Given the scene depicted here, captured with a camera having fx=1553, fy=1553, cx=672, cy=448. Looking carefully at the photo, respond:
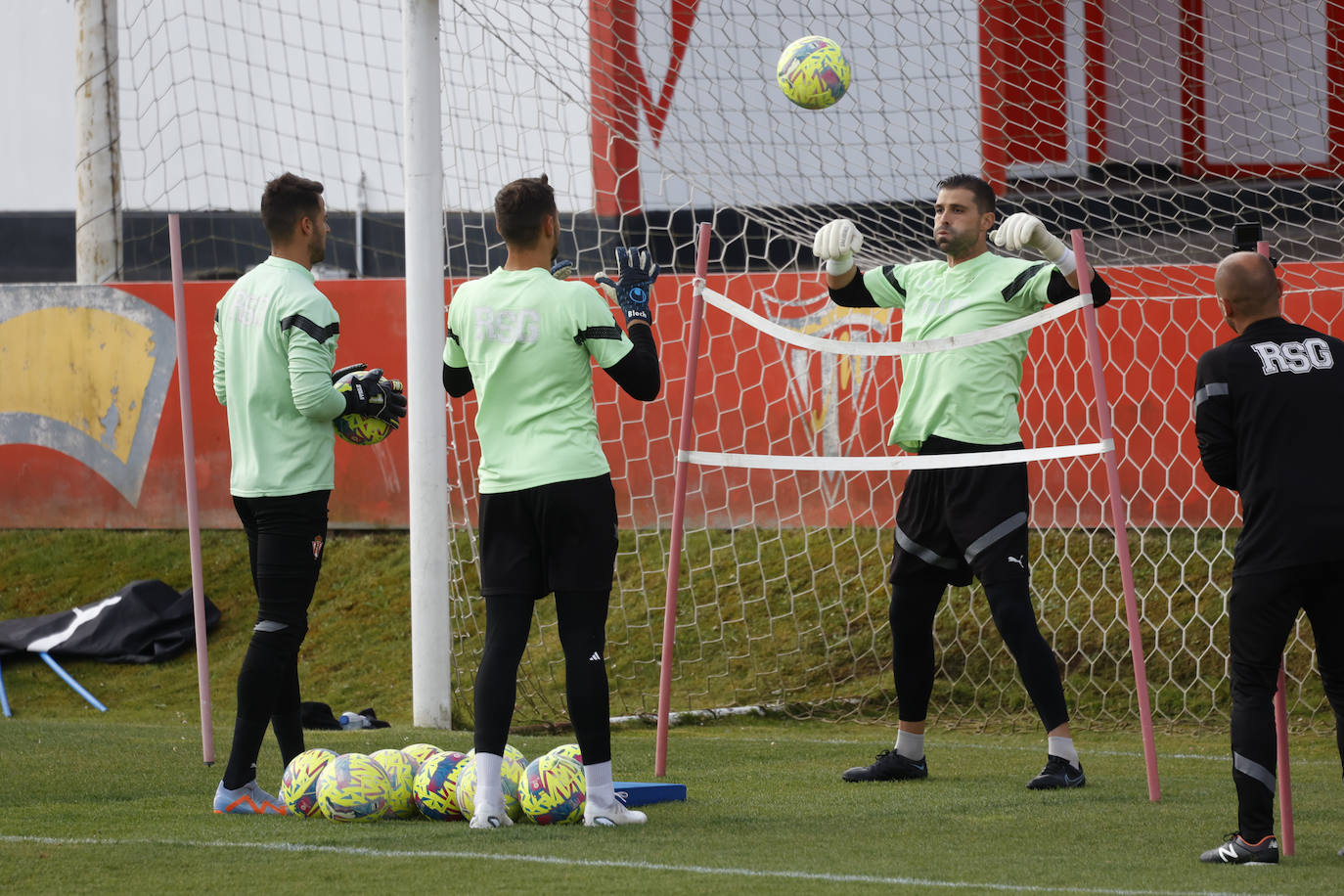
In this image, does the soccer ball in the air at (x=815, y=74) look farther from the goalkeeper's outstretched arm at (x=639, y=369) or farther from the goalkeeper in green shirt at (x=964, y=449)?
the goalkeeper's outstretched arm at (x=639, y=369)

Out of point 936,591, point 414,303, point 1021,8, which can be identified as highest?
point 1021,8

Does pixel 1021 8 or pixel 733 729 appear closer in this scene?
pixel 733 729

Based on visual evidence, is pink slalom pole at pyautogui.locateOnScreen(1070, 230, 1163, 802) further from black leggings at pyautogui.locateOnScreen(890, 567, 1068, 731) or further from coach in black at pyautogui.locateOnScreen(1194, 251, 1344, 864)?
coach in black at pyautogui.locateOnScreen(1194, 251, 1344, 864)

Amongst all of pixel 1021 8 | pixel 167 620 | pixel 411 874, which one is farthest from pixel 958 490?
pixel 167 620

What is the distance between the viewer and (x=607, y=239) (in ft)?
33.7

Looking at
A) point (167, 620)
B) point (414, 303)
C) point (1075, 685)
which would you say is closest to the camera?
point (414, 303)

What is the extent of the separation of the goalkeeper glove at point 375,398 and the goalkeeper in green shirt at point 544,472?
A: 0.59 metres

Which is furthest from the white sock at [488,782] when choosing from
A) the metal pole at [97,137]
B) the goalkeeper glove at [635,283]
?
the metal pole at [97,137]

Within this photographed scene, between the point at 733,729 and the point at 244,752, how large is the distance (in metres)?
3.27

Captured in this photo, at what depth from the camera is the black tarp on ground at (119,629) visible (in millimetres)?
9453

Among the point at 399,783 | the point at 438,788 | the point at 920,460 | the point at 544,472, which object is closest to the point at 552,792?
the point at 438,788

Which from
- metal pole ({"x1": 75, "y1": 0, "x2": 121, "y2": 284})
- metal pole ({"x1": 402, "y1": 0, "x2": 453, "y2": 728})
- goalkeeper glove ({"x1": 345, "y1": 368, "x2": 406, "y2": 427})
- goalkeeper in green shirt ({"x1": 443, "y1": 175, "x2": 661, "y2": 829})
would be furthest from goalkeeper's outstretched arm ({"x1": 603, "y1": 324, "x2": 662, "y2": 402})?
metal pole ({"x1": 75, "y1": 0, "x2": 121, "y2": 284})

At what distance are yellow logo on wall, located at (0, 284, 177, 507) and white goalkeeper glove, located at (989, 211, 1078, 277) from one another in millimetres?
7245

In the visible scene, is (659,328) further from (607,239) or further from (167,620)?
(167,620)
